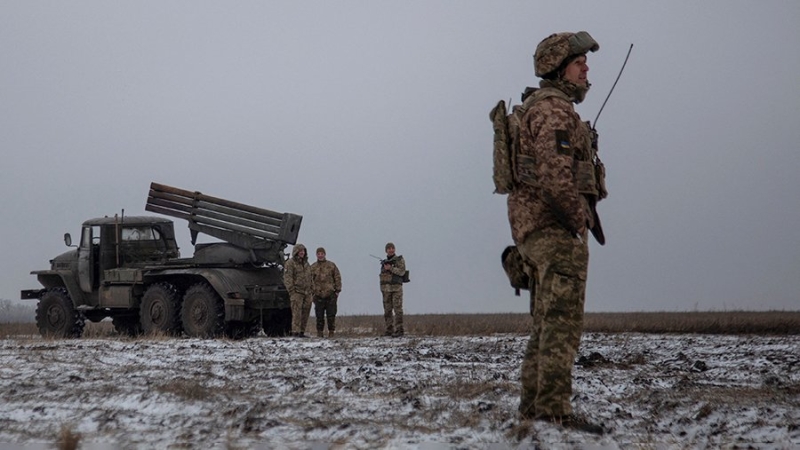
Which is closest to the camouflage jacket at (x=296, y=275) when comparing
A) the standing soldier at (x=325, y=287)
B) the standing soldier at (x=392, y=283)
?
the standing soldier at (x=325, y=287)

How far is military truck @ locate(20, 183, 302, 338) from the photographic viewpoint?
1822cm

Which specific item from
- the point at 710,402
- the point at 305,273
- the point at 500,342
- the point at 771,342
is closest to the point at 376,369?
A: the point at 710,402

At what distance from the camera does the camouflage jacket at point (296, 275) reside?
18.6m

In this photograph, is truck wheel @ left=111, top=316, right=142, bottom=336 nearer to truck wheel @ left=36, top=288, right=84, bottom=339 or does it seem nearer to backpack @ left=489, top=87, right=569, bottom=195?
truck wheel @ left=36, top=288, right=84, bottom=339

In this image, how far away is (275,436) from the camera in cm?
557

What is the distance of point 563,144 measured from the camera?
5828mm

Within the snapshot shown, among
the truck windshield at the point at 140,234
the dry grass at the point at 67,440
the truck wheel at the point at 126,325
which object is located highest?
the truck windshield at the point at 140,234

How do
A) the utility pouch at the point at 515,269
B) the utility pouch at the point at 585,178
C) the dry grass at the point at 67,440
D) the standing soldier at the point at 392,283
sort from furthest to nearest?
the standing soldier at the point at 392,283
the utility pouch at the point at 515,269
the utility pouch at the point at 585,178
the dry grass at the point at 67,440

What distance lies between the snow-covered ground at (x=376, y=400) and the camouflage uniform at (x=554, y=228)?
13.4 inches

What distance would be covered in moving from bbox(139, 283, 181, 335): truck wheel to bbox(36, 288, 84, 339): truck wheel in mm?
2330

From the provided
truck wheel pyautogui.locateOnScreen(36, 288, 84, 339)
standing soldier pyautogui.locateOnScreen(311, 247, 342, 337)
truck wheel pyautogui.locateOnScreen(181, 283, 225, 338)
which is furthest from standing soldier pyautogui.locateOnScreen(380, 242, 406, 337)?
truck wheel pyautogui.locateOnScreen(36, 288, 84, 339)

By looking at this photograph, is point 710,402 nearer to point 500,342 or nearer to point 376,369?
point 376,369

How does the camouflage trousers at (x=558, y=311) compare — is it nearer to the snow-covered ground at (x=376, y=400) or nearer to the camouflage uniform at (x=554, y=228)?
the camouflage uniform at (x=554, y=228)

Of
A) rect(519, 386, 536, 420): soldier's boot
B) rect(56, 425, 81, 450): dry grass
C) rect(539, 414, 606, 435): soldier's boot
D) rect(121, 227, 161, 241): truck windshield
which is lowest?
rect(56, 425, 81, 450): dry grass
